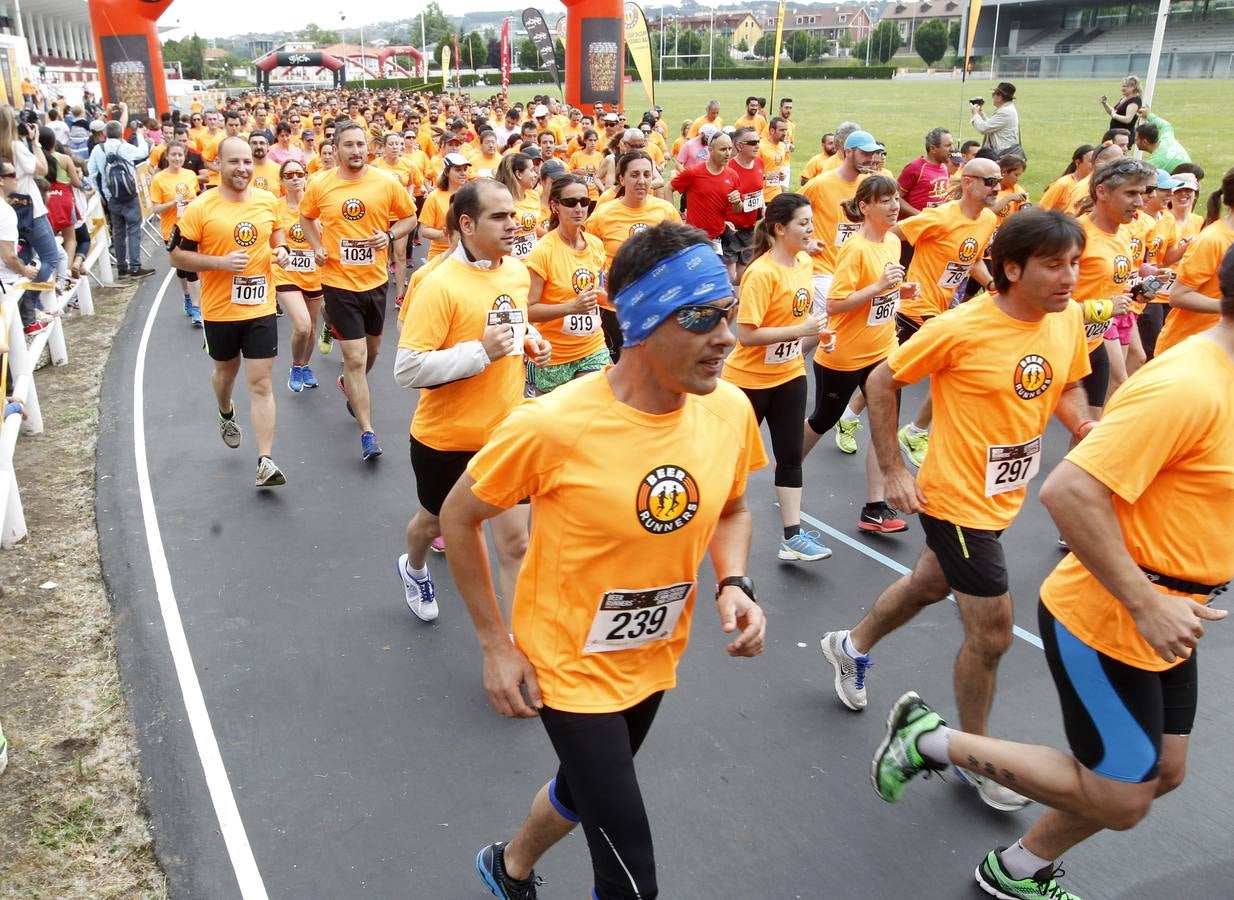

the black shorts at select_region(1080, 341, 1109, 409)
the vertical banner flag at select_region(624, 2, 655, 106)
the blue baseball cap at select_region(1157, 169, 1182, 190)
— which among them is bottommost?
the black shorts at select_region(1080, 341, 1109, 409)

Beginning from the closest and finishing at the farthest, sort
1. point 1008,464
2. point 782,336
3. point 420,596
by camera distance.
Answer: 1. point 1008,464
2. point 420,596
3. point 782,336

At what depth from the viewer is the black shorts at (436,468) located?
4.91 metres

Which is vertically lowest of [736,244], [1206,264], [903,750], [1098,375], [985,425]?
[903,750]

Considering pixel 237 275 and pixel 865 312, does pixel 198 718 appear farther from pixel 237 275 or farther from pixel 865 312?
pixel 865 312

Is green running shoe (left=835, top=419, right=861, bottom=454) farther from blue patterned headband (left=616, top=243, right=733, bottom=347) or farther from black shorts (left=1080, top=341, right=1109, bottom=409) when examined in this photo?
blue patterned headband (left=616, top=243, right=733, bottom=347)

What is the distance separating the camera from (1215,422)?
8.40ft

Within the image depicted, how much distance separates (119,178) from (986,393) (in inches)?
539

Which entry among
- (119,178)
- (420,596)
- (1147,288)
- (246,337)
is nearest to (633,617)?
(420,596)

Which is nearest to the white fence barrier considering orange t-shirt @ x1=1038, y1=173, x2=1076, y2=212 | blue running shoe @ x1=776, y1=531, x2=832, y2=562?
blue running shoe @ x1=776, y1=531, x2=832, y2=562

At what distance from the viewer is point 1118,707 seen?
9.14 ft

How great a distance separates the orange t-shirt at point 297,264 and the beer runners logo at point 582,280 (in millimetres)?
3481

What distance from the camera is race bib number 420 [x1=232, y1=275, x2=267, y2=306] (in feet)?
22.9

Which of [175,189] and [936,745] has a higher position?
[175,189]

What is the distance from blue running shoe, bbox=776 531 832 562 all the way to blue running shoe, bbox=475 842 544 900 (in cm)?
312
